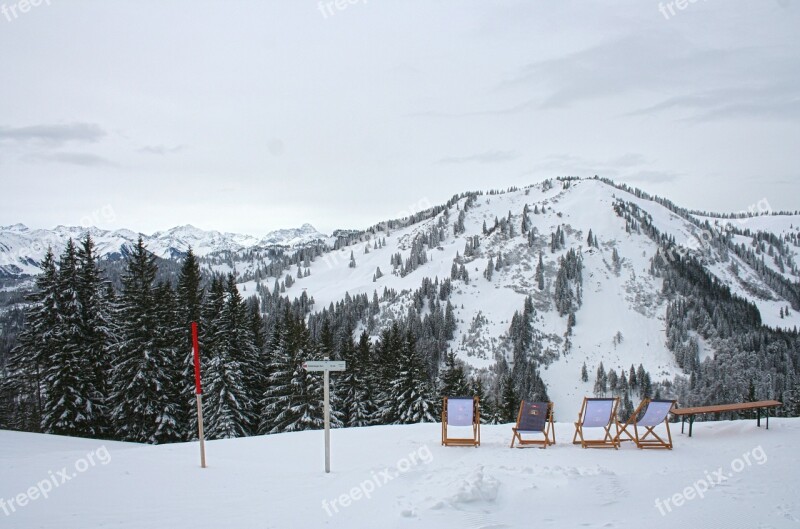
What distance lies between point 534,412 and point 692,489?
484cm

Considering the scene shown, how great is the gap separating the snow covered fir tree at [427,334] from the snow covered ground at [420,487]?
1308cm

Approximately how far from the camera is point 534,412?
13656 millimetres

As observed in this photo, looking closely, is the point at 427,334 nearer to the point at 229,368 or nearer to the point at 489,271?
the point at 489,271

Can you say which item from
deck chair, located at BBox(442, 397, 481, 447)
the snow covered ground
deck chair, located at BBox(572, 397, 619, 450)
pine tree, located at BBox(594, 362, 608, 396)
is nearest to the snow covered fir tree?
pine tree, located at BBox(594, 362, 608, 396)

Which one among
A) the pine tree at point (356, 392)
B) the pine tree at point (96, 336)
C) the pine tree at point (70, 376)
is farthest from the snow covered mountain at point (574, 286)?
the pine tree at point (70, 376)

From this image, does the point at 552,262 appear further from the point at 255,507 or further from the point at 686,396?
the point at 255,507

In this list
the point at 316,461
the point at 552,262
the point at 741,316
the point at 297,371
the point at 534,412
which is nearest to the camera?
the point at 316,461

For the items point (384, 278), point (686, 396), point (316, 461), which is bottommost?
point (686, 396)

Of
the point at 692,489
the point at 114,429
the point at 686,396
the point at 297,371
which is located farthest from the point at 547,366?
the point at 692,489

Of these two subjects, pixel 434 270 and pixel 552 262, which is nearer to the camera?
pixel 552 262

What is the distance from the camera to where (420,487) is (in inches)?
375

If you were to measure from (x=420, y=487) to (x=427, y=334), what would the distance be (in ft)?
384

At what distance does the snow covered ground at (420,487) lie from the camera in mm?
7836

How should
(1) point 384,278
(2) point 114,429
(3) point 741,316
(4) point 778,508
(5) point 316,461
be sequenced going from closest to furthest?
(4) point 778,508 < (5) point 316,461 < (2) point 114,429 < (3) point 741,316 < (1) point 384,278
